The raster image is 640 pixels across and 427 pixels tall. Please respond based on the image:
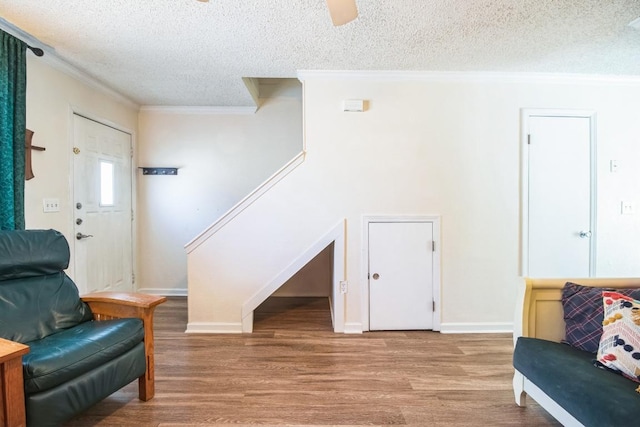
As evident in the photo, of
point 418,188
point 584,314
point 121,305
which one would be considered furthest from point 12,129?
point 584,314

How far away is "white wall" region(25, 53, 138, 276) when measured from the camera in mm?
Result: 2486

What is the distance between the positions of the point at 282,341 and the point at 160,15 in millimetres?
2600

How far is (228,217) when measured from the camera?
2.90 metres

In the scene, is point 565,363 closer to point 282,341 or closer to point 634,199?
point 282,341

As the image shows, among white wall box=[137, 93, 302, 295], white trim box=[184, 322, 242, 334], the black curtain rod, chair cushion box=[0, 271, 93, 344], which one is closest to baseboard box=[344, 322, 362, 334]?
white trim box=[184, 322, 242, 334]

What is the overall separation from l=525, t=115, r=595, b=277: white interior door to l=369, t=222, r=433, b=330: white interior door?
996mm

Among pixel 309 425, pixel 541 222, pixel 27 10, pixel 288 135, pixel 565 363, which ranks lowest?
pixel 309 425

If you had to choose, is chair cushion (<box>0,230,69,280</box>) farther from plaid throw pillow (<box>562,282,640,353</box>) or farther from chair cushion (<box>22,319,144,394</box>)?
plaid throw pillow (<box>562,282,640,353</box>)

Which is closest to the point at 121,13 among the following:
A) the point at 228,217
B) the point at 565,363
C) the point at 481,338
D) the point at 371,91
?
the point at 228,217

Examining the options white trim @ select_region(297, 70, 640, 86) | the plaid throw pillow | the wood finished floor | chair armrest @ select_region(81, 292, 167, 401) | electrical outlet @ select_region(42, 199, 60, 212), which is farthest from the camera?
white trim @ select_region(297, 70, 640, 86)

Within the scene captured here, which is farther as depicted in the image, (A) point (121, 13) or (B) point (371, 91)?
(B) point (371, 91)

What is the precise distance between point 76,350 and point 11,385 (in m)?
0.27

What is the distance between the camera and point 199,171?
3.99 metres

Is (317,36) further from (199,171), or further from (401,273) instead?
(199,171)
